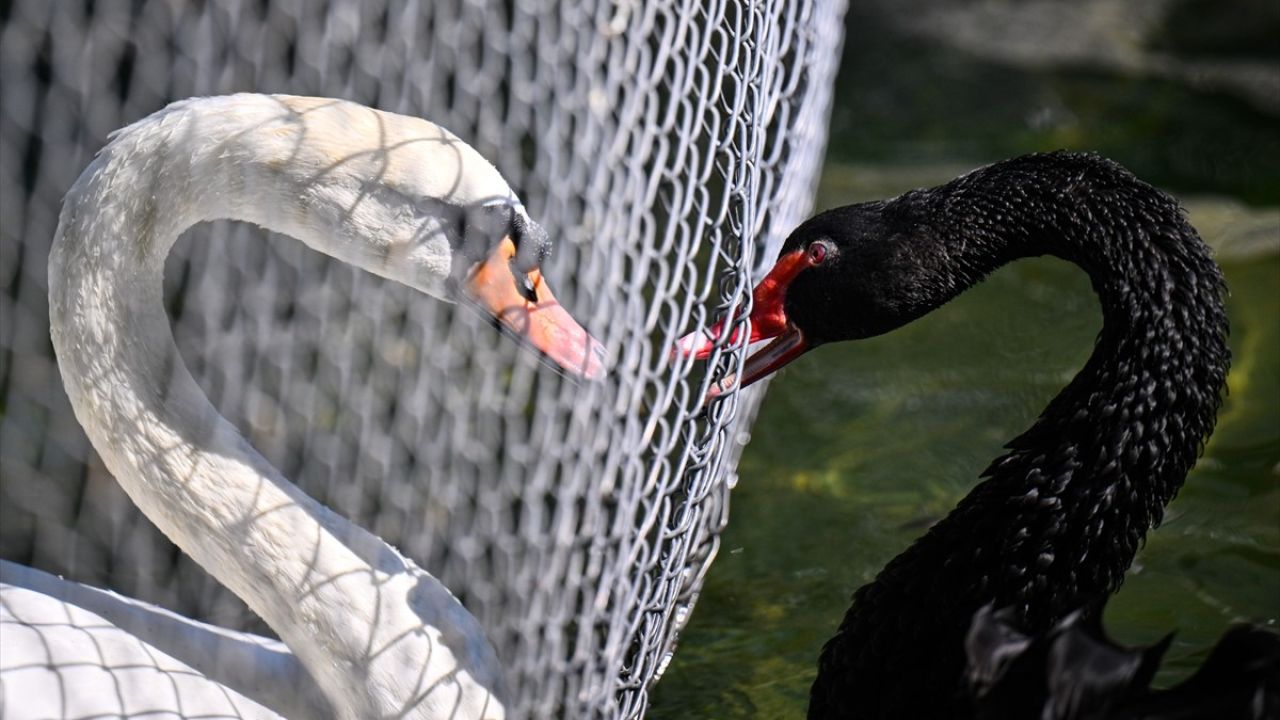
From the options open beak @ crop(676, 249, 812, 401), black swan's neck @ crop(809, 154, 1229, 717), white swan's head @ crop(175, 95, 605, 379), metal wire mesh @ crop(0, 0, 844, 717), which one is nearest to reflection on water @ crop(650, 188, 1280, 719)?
metal wire mesh @ crop(0, 0, 844, 717)

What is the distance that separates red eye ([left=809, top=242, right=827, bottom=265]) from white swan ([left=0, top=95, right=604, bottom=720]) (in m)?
0.41

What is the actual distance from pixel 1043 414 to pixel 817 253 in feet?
1.28

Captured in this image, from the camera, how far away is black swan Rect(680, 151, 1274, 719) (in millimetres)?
2189

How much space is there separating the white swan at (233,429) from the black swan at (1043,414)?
15.3 inches

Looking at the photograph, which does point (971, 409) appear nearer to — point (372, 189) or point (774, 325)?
point (774, 325)

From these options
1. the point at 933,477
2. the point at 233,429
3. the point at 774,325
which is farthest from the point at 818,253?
the point at 933,477

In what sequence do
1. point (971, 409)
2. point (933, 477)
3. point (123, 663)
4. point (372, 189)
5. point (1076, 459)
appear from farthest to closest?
point (971, 409)
point (933, 477)
point (1076, 459)
point (123, 663)
point (372, 189)

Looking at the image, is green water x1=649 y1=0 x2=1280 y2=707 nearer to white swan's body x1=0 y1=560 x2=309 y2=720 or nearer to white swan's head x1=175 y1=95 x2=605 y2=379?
white swan's body x1=0 y1=560 x2=309 y2=720

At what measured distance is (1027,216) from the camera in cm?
230

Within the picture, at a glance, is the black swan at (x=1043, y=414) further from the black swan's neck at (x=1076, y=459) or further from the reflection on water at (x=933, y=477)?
the reflection on water at (x=933, y=477)

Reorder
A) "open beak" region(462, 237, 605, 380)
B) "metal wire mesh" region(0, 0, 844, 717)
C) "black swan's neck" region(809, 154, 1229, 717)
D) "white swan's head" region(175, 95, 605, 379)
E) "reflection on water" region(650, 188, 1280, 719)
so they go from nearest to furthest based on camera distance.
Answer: "white swan's head" region(175, 95, 605, 379) < "open beak" region(462, 237, 605, 380) < "black swan's neck" region(809, 154, 1229, 717) < "metal wire mesh" region(0, 0, 844, 717) < "reflection on water" region(650, 188, 1280, 719)

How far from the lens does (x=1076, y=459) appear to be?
2213 mm

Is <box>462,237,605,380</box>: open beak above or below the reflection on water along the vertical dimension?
above

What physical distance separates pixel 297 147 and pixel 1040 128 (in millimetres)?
3407
